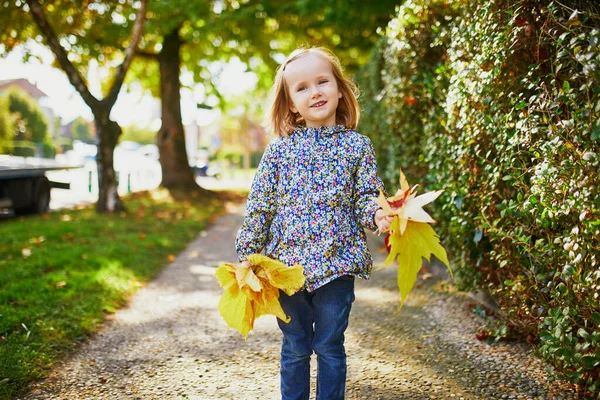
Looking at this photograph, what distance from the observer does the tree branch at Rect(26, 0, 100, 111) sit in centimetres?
962

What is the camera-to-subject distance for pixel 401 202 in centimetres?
237

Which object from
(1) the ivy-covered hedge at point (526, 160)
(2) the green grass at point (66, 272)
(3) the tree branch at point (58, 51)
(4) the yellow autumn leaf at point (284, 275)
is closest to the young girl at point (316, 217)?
(4) the yellow autumn leaf at point (284, 275)

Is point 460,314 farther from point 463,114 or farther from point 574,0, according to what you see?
point 574,0

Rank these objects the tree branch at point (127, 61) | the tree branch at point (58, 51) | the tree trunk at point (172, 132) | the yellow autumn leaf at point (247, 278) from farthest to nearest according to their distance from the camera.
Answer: the tree trunk at point (172, 132), the tree branch at point (127, 61), the tree branch at point (58, 51), the yellow autumn leaf at point (247, 278)

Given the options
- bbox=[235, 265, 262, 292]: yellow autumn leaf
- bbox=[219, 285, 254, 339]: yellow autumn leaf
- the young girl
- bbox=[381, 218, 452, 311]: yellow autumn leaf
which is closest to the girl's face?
the young girl

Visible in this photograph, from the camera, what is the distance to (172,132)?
1539 cm

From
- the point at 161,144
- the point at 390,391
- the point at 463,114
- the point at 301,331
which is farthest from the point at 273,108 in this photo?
the point at 161,144

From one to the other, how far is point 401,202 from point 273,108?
959 mm

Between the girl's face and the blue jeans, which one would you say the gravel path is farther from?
the girl's face

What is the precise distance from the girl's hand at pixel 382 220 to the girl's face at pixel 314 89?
0.59 m

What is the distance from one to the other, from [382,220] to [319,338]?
632mm

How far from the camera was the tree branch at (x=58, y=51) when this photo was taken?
31.6 feet

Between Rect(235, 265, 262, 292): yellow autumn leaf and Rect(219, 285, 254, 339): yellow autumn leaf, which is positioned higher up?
Rect(235, 265, 262, 292): yellow autumn leaf

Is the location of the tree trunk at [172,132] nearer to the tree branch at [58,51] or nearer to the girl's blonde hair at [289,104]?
the tree branch at [58,51]
